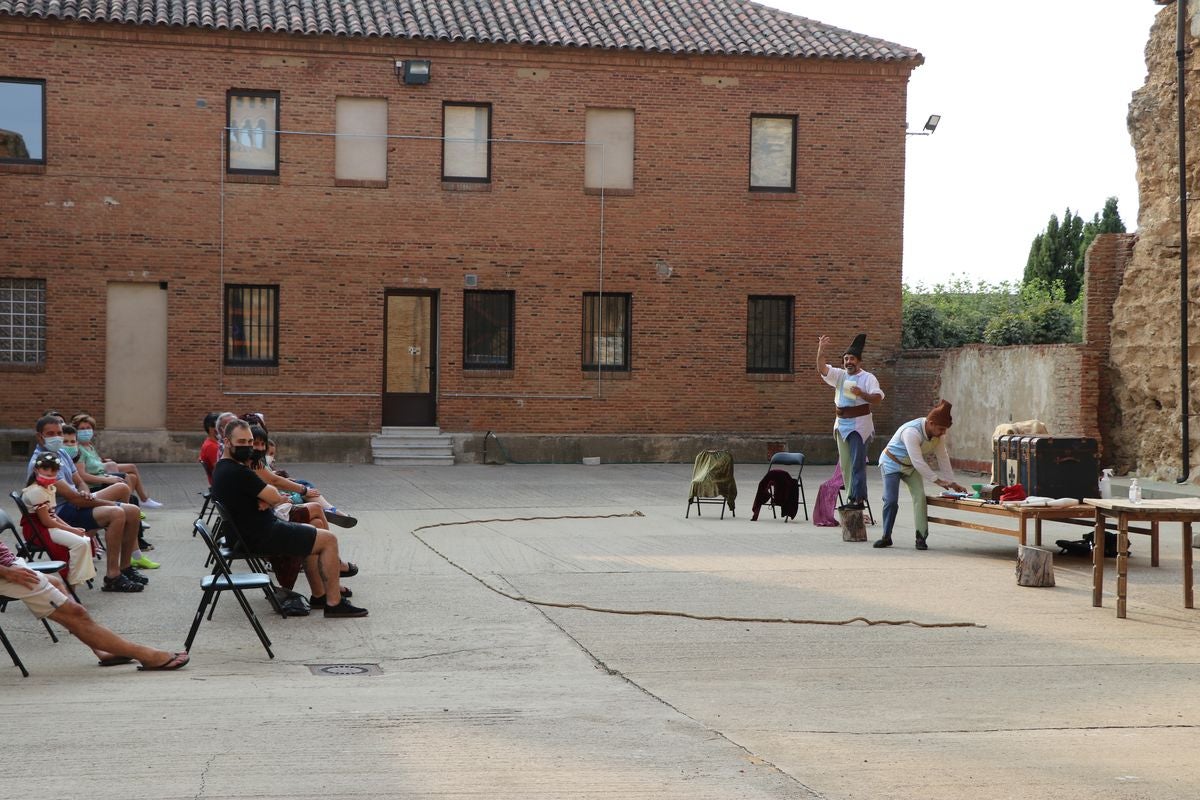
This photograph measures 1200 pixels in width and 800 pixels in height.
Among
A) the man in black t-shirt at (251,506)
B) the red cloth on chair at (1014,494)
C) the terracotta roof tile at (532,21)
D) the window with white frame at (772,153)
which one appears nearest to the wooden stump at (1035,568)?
the red cloth on chair at (1014,494)

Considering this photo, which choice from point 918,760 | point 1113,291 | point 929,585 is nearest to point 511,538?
point 929,585

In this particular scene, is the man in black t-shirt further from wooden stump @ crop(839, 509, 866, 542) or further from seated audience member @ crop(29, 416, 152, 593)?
wooden stump @ crop(839, 509, 866, 542)

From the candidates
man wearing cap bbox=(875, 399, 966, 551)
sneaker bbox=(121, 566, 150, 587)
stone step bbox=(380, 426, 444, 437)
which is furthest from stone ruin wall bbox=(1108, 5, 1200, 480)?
sneaker bbox=(121, 566, 150, 587)

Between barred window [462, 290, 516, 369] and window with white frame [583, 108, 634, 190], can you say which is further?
window with white frame [583, 108, 634, 190]

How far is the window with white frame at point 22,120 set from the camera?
87.1 feet

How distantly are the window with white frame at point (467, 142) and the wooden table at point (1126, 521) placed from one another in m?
19.3

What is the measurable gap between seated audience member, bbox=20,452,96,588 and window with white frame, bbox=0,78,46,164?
60.3ft

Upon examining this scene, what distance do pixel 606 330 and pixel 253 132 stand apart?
313 inches

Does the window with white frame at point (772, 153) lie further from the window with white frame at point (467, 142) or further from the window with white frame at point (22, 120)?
the window with white frame at point (22, 120)

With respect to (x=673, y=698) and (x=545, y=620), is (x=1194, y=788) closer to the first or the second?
(x=673, y=698)

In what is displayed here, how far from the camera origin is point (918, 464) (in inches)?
549

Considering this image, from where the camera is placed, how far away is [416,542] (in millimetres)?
14703

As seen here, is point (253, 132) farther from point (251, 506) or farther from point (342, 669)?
point (342, 669)

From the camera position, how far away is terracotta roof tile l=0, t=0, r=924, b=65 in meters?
26.8
